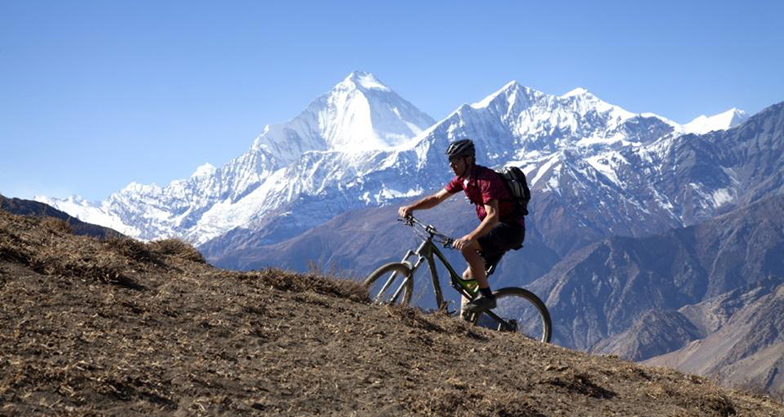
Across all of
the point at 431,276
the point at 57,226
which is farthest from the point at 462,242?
the point at 57,226

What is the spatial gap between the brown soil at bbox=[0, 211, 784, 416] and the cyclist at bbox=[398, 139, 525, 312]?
2.89 ft

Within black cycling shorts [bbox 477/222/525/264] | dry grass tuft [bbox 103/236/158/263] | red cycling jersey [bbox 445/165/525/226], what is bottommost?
dry grass tuft [bbox 103/236/158/263]

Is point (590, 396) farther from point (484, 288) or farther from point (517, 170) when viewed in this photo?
point (517, 170)

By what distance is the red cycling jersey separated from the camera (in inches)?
436

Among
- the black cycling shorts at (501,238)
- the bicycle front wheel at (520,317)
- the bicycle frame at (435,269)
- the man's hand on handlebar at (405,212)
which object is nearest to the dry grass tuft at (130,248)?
the man's hand on handlebar at (405,212)

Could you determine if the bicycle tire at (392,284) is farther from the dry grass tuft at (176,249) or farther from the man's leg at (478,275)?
the dry grass tuft at (176,249)

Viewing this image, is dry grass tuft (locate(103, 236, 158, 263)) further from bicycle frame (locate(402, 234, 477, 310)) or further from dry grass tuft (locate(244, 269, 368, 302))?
bicycle frame (locate(402, 234, 477, 310))

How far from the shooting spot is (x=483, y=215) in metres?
11.9

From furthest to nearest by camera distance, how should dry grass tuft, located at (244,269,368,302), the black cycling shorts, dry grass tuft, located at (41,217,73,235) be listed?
dry grass tuft, located at (41,217,73,235) → dry grass tuft, located at (244,269,368,302) → the black cycling shorts

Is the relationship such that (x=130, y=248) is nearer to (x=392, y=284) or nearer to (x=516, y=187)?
(x=392, y=284)

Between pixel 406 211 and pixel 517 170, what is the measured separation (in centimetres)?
186

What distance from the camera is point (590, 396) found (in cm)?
938

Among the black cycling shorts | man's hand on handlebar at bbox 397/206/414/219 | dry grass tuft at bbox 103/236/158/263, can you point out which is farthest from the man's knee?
dry grass tuft at bbox 103/236/158/263

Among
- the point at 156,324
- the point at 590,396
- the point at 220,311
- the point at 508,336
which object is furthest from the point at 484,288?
the point at 156,324
